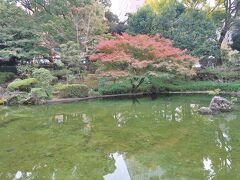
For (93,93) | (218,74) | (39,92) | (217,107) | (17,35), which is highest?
(17,35)

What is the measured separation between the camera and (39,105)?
15961 mm

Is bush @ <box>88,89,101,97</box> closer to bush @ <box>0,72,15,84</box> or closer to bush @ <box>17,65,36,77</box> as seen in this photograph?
bush @ <box>17,65,36,77</box>

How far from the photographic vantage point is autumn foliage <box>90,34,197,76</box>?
58.9 feet

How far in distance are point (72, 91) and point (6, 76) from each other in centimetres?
673

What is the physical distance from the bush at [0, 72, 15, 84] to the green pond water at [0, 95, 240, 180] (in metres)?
8.12

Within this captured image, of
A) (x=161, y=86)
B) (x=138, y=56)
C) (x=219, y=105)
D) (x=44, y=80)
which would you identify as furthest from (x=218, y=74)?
(x=44, y=80)

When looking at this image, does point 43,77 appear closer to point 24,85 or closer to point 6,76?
point 24,85

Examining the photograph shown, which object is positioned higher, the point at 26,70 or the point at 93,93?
the point at 26,70

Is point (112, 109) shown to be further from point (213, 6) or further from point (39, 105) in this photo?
point (213, 6)

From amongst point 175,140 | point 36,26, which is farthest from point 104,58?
point 175,140

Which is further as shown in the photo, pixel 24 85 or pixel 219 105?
pixel 24 85

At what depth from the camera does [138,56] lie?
18.8 m

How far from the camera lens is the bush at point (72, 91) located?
57.9ft

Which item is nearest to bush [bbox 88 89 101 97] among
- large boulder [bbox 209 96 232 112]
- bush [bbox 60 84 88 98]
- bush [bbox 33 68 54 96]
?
bush [bbox 60 84 88 98]
